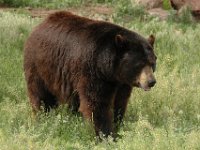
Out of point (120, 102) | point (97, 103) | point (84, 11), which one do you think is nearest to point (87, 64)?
point (97, 103)

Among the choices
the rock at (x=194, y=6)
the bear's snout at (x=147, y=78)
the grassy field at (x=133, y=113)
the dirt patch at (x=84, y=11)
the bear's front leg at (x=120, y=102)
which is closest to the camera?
the grassy field at (x=133, y=113)

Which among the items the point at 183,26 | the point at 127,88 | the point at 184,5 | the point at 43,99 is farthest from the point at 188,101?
the point at 184,5

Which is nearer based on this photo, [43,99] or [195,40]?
[43,99]

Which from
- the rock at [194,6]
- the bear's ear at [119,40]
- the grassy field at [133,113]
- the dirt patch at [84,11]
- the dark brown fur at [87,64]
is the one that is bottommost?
the dirt patch at [84,11]

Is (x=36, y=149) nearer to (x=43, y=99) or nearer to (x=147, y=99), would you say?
(x=43, y=99)

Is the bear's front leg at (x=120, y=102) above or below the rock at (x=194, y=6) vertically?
above

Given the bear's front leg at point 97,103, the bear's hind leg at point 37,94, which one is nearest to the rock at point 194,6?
the bear's hind leg at point 37,94

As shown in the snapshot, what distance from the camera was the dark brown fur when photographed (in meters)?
7.59

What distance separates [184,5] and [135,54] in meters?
10.7

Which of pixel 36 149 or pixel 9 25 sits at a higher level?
pixel 36 149

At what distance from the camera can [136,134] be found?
6.90 metres

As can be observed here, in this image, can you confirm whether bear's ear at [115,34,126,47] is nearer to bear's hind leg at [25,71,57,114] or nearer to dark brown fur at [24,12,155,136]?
dark brown fur at [24,12,155,136]

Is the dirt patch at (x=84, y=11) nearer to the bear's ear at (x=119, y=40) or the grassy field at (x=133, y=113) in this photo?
the grassy field at (x=133, y=113)

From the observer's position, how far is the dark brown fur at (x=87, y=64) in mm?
7590
